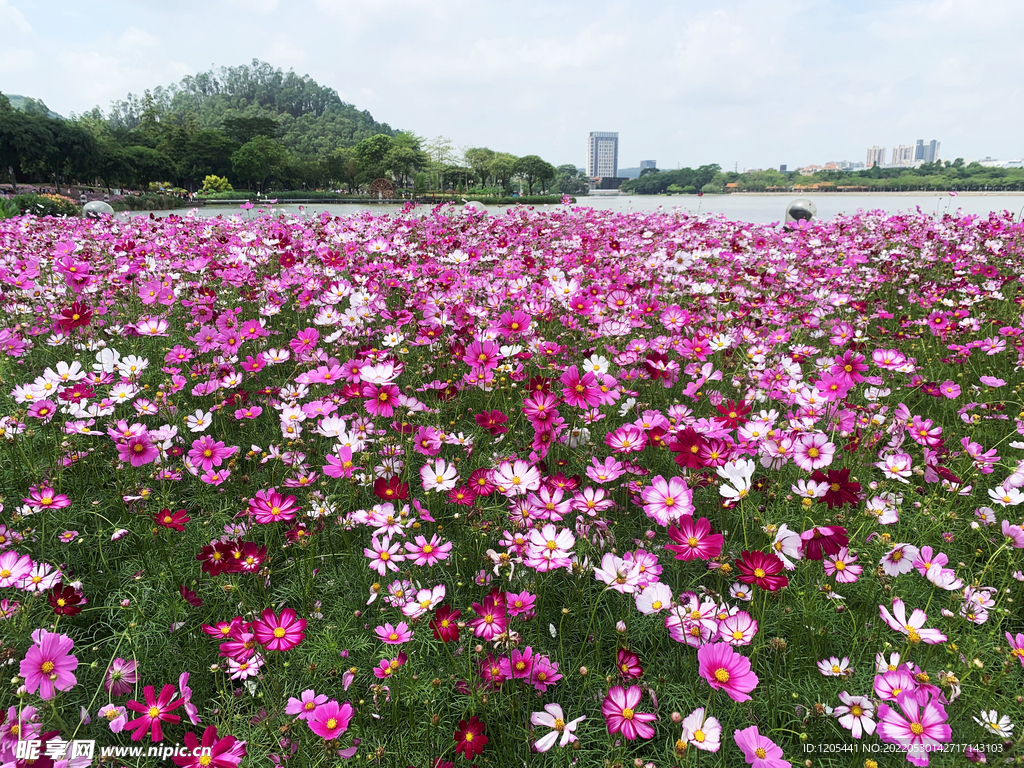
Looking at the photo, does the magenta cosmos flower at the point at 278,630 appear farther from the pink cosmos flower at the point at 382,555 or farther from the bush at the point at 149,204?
the bush at the point at 149,204

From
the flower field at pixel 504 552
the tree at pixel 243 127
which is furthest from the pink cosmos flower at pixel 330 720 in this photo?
the tree at pixel 243 127

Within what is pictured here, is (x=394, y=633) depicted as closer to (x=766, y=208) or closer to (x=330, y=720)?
(x=330, y=720)

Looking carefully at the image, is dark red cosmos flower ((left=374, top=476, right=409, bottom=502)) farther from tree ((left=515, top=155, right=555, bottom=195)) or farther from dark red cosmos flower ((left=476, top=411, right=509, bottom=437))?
tree ((left=515, top=155, right=555, bottom=195))

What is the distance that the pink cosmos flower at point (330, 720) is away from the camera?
3.11 ft

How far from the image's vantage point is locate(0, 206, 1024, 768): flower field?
1.03m

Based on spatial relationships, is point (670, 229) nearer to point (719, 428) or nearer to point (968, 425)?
point (968, 425)

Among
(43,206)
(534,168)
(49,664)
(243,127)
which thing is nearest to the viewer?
(49,664)

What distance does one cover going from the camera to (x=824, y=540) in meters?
1.06

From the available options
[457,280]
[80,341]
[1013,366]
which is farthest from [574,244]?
[80,341]

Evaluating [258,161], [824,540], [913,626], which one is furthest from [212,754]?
[258,161]

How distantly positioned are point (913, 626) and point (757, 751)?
442 mm

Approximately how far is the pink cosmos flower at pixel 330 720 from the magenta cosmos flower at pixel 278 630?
134 millimetres

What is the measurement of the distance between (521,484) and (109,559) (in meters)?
1.33

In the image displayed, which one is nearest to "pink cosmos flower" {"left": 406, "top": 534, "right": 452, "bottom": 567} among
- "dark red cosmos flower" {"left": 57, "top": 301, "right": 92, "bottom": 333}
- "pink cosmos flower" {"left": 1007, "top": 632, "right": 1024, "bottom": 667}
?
"pink cosmos flower" {"left": 1007, "top": 632, "right": 1024, "bottom": 667}
